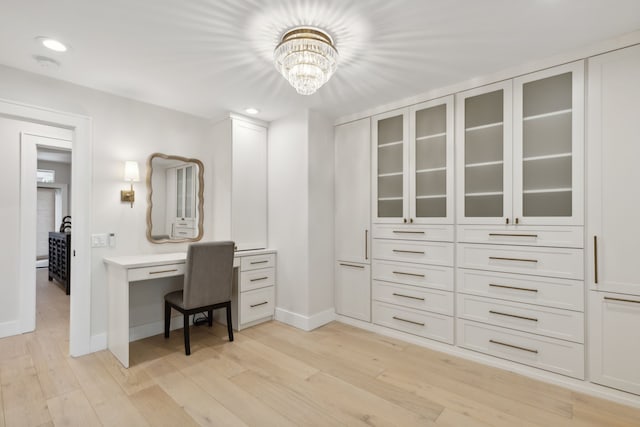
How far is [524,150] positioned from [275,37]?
2.04 m

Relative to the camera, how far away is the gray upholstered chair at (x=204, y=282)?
8.82 ft

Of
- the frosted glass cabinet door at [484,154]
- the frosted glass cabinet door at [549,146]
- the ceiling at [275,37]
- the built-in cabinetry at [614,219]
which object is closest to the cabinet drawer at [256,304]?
the ceiling at [275,37]

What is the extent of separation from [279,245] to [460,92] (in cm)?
243

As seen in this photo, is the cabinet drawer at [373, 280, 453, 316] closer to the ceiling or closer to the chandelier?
the ceiling

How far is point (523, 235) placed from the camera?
238 centimetres

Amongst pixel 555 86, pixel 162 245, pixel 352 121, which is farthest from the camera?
pixel 352 121

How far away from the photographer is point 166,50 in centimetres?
216

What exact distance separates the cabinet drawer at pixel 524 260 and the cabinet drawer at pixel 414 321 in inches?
22.7

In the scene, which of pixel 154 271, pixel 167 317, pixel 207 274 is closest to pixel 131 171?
pixel 154 271

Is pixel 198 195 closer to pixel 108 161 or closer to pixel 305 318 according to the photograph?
pixel 108 161

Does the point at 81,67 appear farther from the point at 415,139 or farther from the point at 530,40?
A: the point at 530,40

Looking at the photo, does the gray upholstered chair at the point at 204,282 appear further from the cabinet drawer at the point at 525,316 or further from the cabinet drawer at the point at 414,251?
the cabinet drawer at the point at 525,316

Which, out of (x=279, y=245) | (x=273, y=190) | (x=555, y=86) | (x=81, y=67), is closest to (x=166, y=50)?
(x=81, y=67)

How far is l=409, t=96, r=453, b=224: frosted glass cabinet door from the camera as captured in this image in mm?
2775
